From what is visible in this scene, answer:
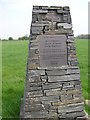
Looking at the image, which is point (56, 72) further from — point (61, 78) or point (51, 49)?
point (51, 49)

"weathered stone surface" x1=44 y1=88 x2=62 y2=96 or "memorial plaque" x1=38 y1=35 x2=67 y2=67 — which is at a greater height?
"memorial plaque" x1=38 y1=35 x2=67 y2=67

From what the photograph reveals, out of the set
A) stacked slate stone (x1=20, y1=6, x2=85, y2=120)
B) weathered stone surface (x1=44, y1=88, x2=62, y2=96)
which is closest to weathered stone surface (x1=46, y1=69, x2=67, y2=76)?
stacked slate stone (x1=20, y1=6, x2=85, y2=120)

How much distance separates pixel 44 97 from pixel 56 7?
7.71 feet

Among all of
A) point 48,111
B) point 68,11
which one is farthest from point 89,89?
point 68,11

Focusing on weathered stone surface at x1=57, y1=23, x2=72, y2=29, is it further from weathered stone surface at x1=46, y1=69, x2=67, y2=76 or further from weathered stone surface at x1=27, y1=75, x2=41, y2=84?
weathered stone surface at x1=27, y1=75, x2=41, y2=84

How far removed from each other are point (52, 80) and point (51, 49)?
79cm

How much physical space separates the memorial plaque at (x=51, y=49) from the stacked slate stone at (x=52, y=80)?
0.31 ft

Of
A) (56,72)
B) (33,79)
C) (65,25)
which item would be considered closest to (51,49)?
(56,72)

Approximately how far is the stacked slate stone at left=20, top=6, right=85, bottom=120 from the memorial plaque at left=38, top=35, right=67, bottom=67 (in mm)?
93

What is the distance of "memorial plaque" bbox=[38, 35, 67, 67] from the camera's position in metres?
4.20

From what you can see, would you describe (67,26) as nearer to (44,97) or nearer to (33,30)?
(33,30)

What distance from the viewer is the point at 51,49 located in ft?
13.8

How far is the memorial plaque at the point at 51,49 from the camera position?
4203 mm

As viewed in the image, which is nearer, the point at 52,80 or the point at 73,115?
the point at 52,80
